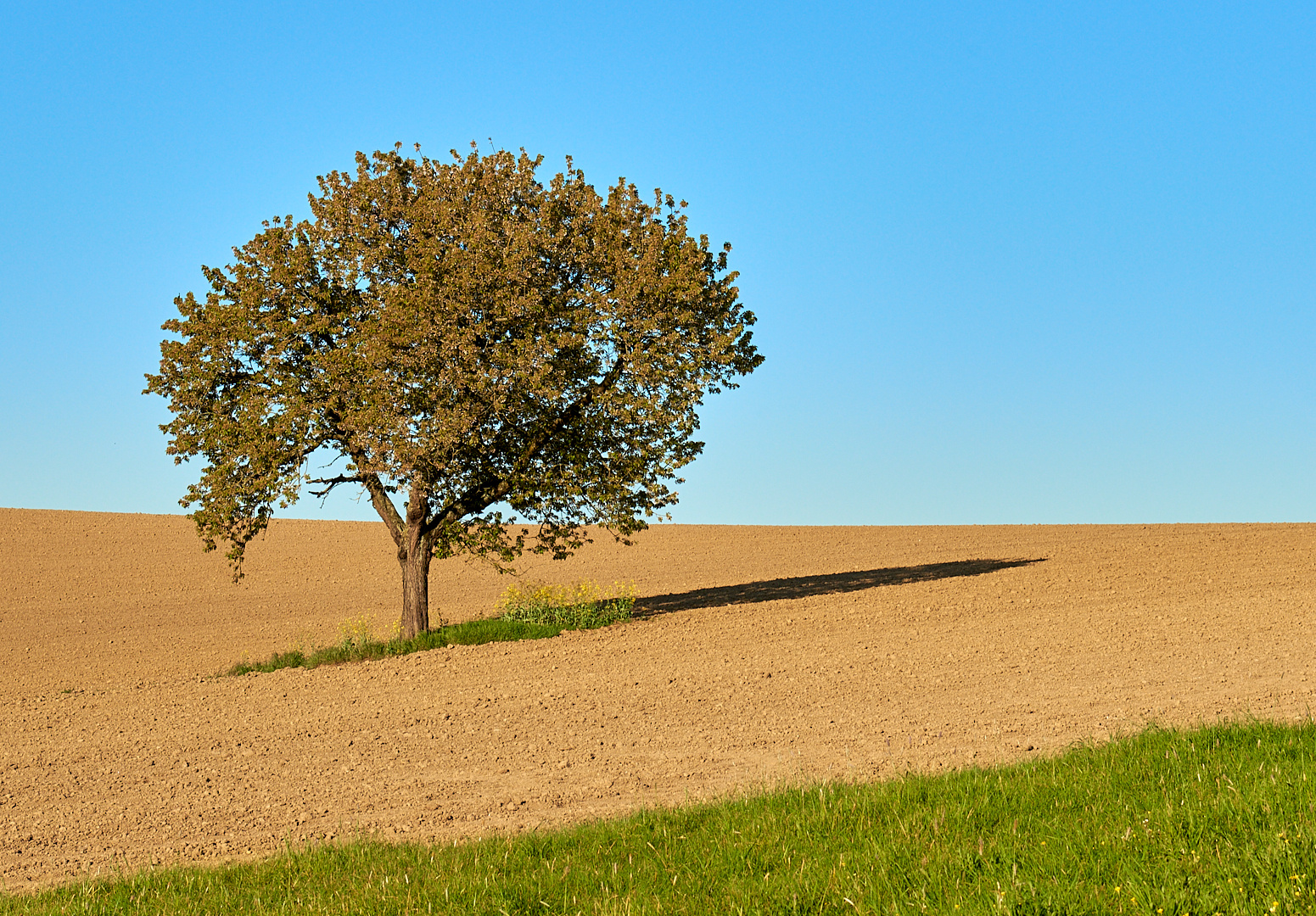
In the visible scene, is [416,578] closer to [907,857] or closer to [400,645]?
[400,645]

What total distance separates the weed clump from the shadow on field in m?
0.76

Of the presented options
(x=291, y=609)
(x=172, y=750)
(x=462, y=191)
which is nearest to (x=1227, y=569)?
(x=462, y=191)

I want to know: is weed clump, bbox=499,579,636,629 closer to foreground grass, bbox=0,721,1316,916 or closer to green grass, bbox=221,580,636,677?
green grass, bbox=221,580,636,677

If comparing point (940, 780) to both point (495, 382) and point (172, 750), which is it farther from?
point (495, 382)

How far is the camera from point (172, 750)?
590 inches

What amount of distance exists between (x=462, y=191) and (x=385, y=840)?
16477 millimetres

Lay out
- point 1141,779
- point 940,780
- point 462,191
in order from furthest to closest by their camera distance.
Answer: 1. point 462,191
2. point 940,780
3. point 1141,779

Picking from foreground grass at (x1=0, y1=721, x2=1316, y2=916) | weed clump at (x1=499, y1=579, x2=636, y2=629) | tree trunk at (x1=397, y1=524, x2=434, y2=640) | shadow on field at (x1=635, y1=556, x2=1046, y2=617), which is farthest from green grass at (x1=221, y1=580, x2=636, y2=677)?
foreground grass at (x1=0, y1=721, x2=1316, y2=916)

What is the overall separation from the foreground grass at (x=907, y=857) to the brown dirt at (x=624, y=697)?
5.85 ft

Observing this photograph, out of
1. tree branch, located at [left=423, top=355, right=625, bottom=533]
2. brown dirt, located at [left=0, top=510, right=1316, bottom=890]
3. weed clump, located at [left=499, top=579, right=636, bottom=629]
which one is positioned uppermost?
tree branch, located at [left=423, top=355, right=625, bottom=533]

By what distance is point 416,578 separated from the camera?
78.1ft

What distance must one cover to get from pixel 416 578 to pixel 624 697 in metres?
9.01

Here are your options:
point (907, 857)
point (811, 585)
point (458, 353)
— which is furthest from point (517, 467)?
point (907, 857)

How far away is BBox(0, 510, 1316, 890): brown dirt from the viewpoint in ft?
37.3
